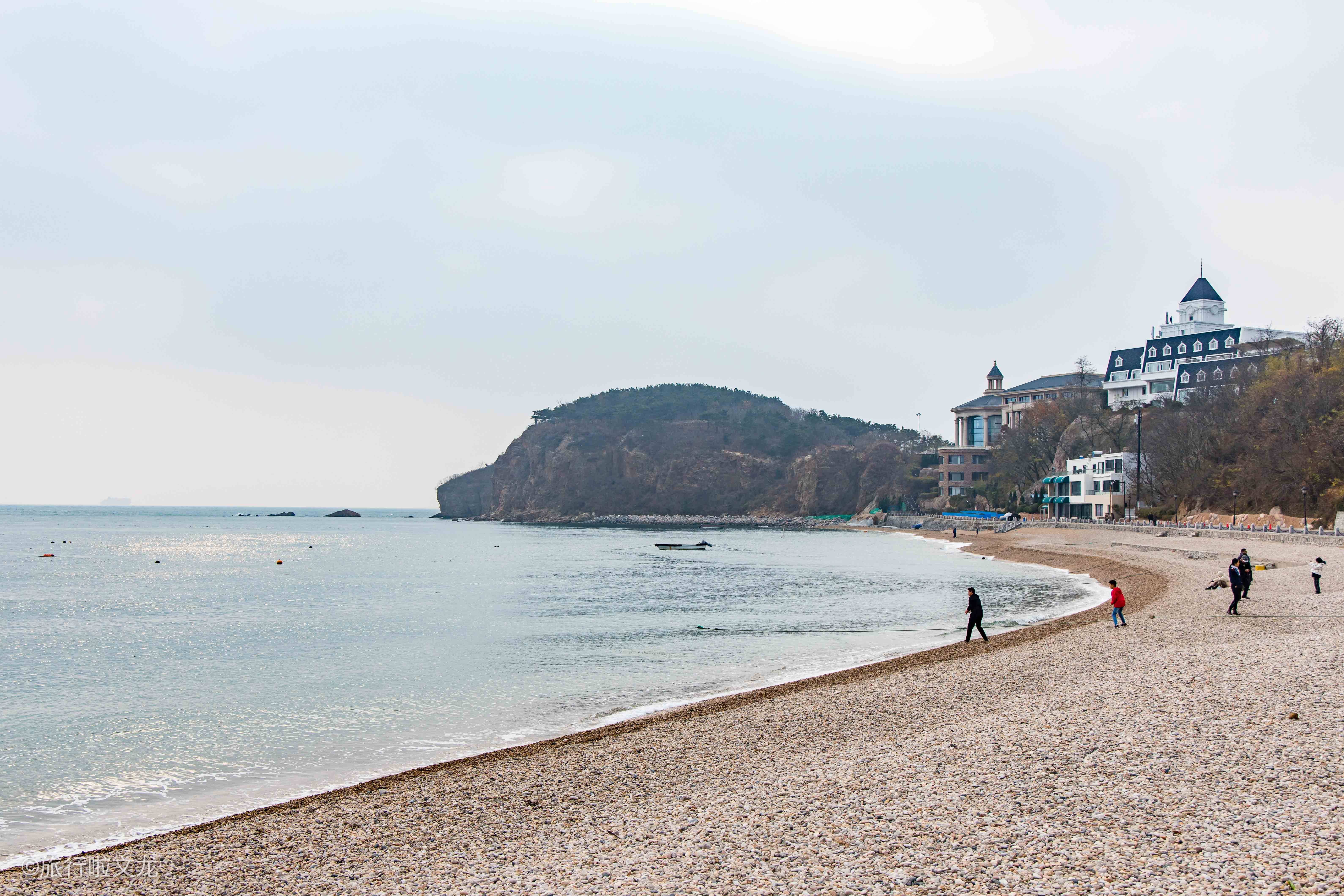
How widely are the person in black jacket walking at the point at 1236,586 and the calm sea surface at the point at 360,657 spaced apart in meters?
6.70

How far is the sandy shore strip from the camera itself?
7539 millimetres

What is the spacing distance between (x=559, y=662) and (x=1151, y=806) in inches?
672

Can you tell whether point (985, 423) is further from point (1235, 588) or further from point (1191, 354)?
point (1235, 588)

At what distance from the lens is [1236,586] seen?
2473 cm

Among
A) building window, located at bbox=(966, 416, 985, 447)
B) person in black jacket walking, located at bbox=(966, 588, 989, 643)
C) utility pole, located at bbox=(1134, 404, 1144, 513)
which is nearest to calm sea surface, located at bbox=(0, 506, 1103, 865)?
person in black jacket walking, located at bbox=(966, 588, 989, 643)

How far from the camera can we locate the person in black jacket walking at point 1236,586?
2430cm

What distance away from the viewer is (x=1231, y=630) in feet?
69.4

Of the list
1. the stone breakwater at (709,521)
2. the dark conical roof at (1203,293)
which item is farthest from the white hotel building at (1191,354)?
the stone breakwater at (709,521)

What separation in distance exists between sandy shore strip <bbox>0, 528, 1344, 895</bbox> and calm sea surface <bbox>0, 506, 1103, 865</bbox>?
94.5 inches

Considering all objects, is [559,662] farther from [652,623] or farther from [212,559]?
[212,559]

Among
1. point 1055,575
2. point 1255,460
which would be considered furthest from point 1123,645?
point 1255,460

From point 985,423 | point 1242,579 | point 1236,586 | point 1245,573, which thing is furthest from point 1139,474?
point 1236,586

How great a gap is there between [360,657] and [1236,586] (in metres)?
24.6

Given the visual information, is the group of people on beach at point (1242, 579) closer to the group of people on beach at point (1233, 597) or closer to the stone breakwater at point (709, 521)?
the group of people on beach at point (1233, 597)
